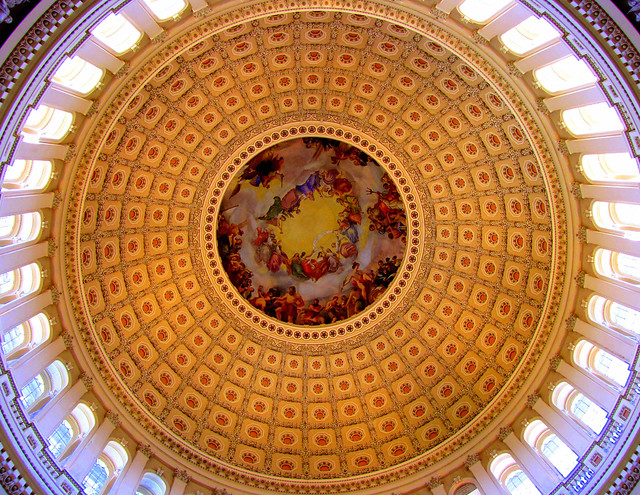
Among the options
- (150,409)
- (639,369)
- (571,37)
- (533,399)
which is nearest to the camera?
(571,37)

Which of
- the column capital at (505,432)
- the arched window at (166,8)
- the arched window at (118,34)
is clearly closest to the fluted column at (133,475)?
the column capital at (505,432)

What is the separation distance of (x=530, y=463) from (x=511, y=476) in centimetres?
122

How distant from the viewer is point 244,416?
25.5m

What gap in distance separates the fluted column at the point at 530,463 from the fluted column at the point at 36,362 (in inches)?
660

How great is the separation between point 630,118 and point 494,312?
41.7ft

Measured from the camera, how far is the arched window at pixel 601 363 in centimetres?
1753

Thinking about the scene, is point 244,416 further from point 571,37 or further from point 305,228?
point 571,37

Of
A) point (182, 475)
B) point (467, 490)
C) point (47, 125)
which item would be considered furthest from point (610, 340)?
point (47, 125)

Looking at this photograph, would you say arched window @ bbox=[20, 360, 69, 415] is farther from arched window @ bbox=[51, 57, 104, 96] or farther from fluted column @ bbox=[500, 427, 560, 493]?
fluted column @ bbox=[500, 427, 560, 493]

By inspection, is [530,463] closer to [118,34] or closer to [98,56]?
[98,56]

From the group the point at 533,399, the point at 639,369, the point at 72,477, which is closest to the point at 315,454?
the point at 533,399

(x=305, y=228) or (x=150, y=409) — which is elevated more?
(x=305, y=228)

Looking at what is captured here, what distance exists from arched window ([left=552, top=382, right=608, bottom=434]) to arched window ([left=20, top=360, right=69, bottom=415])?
17619 millimetres

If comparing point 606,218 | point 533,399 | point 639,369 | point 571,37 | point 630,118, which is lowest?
point 533,399
